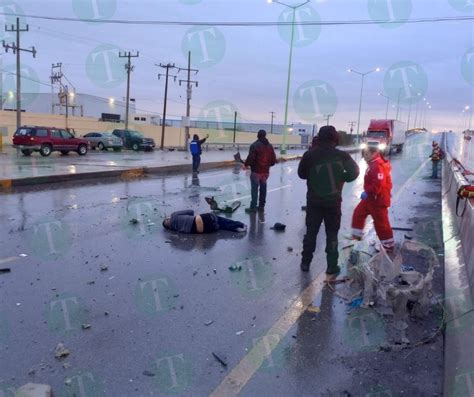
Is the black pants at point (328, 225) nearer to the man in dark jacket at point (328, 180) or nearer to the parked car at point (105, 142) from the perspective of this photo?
the man in dark jacket at point (328, 180)

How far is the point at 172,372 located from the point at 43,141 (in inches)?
1099

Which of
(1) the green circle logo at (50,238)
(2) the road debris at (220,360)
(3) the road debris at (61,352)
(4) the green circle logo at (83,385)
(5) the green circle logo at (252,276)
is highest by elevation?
(5) the green circle logo at (252,276)

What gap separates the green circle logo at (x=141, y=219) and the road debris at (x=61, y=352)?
150 inches

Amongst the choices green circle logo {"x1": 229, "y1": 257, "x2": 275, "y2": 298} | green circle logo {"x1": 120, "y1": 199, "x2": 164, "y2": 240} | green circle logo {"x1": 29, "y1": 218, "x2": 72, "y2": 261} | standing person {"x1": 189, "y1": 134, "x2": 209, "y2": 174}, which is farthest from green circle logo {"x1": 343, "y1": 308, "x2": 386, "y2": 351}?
standing person {"x1": 189, "y1": 134, "x2": 209, "y2": 174}

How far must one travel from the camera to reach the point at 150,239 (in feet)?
24.2

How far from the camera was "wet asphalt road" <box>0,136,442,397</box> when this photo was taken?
330cm

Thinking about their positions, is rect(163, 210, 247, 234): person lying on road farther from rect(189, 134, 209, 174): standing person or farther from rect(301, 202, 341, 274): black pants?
rect(189, 134, 209, 174): standing person

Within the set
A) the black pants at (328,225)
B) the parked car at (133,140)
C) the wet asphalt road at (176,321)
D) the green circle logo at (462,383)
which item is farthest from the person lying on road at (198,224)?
the parked car at (133,140)

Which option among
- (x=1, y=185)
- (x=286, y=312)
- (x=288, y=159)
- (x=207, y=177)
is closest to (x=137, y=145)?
(x=288, y=159)

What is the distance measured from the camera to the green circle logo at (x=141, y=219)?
7.81 metres

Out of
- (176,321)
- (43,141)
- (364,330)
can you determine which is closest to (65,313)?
(176,321)

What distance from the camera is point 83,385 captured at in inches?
125

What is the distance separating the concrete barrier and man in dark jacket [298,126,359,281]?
141 centimetres

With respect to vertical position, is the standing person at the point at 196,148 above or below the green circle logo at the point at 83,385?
above
